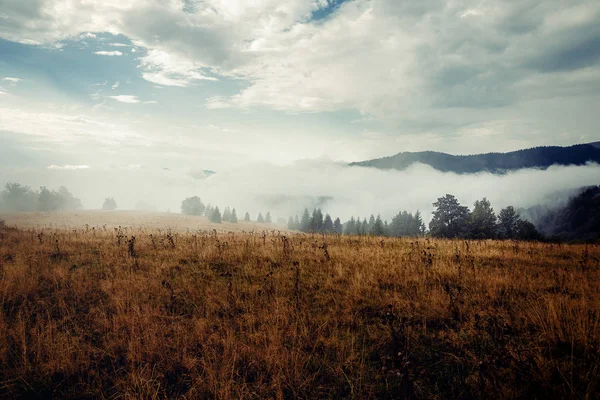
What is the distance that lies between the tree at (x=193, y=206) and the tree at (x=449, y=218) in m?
106

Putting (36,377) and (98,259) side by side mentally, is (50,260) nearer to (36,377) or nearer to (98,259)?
(98,259)

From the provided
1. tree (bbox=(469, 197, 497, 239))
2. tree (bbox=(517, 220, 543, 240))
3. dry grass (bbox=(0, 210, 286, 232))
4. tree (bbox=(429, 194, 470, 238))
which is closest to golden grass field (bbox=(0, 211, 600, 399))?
dry grass (bbox=(0, 210, 286, 232))

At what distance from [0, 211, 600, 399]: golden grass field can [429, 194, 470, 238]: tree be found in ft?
164

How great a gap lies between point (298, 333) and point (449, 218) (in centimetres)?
5736

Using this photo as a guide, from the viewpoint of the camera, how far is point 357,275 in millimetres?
6750

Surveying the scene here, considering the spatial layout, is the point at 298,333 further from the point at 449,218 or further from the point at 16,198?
the point at 16,198

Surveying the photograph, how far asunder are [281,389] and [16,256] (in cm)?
1049

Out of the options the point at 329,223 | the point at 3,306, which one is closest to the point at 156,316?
A: the point at 3,306

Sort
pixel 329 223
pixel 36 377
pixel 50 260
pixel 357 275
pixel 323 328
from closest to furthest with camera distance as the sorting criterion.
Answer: pixel 36 377 < pixel 323 328 < pixel 357 275 < pixel 50 260 < pixel 329 223

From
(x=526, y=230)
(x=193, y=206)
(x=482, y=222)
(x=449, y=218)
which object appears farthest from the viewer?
(x=193, y=206)

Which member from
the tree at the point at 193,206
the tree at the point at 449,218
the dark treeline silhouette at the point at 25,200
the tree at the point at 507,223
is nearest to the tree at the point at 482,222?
the tree at the point at 449,218

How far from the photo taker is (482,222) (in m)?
49.5

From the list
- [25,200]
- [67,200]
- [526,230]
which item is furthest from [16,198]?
[526,230]

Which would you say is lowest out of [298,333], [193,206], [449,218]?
[298,333]
